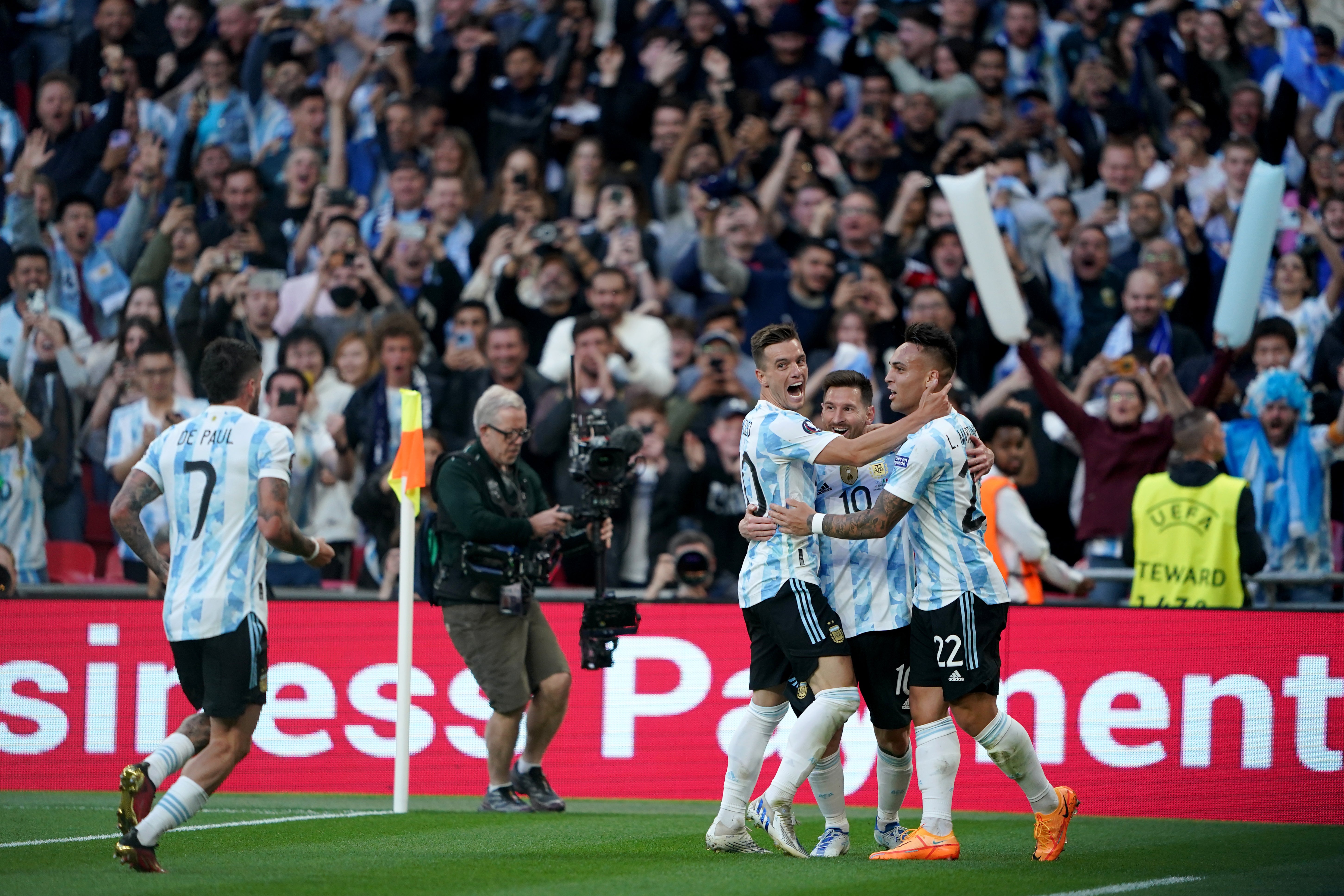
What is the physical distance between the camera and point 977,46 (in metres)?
16.5

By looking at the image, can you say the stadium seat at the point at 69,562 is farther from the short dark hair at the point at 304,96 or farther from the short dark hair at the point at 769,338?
the short dark hair at the point at 769,338

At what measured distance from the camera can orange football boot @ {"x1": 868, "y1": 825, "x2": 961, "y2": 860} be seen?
24.8 ft

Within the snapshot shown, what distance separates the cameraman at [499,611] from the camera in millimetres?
10227

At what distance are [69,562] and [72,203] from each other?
379 centimetres

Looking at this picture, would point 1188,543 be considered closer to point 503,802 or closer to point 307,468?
point 503,802

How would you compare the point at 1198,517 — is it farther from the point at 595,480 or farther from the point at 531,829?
the point at 531,829

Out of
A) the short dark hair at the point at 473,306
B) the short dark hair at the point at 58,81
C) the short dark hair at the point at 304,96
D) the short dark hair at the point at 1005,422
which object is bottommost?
the short dark hair at the point at 1005,422

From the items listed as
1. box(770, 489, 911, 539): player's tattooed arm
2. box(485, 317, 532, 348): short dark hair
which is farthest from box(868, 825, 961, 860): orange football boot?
box(485, 317, 532, 348): short dark hair

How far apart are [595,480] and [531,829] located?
6.64ft

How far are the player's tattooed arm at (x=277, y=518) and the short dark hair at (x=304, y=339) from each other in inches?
265

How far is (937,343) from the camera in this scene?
7652mm

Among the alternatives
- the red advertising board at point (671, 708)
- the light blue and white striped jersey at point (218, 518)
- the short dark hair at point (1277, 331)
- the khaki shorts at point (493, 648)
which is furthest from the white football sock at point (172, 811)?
the short dark hair at point (1277, 331)

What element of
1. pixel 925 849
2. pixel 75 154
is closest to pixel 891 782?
pixel 925 849

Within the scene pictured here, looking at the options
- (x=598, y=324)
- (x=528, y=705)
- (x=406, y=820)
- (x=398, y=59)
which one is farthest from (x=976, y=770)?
(x=398, y=59)
